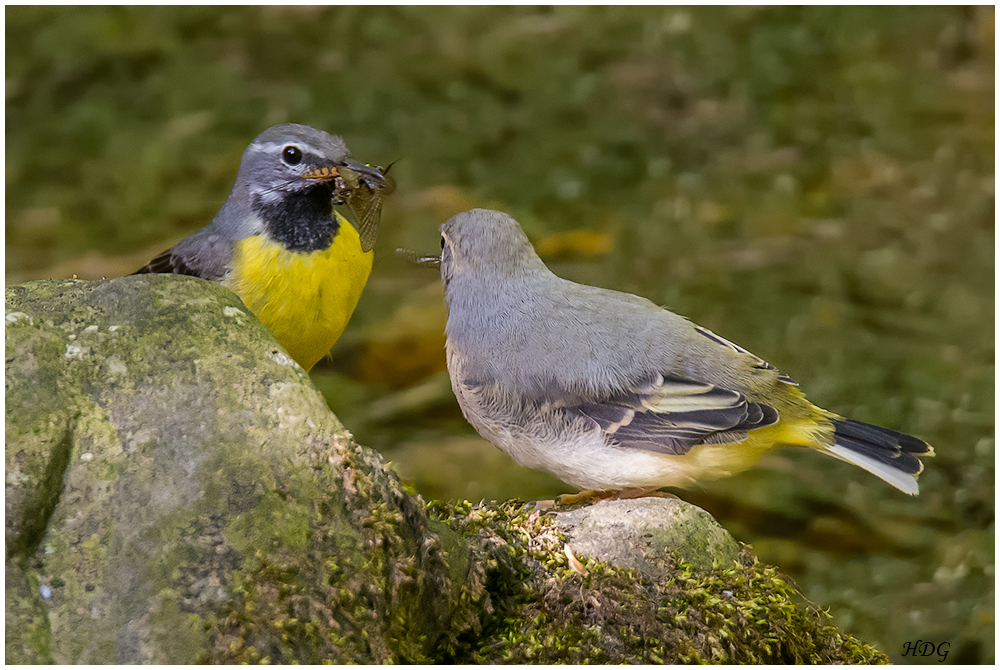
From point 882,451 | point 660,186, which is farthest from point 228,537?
point 660,186

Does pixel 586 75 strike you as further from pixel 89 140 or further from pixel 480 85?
pixel 89 140

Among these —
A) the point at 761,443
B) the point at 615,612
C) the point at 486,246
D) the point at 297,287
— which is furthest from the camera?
the point at 297,287

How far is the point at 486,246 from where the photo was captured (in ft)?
12.2

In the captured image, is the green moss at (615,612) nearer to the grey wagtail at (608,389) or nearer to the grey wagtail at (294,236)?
the grey wagtail at (608,389)

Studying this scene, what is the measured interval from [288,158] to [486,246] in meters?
1.02

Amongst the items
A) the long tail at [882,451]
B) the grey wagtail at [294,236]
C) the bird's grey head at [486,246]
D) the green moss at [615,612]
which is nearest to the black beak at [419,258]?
the bird's grey head at [486,246]

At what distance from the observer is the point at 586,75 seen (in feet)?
28.6

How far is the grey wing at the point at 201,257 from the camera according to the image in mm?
4094

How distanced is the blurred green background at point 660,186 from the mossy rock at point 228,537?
10.3 feet

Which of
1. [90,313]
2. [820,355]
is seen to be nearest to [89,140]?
[90,313]

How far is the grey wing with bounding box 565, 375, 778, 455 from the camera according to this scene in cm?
345

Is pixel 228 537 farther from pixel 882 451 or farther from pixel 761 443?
pixel 882 451

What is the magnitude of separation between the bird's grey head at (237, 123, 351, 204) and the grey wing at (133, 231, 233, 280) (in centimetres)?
27

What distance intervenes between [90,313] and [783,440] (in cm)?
254
